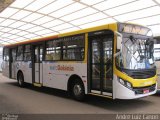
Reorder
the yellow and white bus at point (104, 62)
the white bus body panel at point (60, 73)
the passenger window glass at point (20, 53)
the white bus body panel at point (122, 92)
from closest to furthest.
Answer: the white bus body panel at point (122, 92) < the yellow and white bus at point (104, 62) < the white bus body panel at point (60, 73) < the passenger window glass at point (20, 53)

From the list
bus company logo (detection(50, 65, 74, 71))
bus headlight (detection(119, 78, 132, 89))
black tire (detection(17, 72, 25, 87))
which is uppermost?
bus company logo (detection(50, 65, 74, 71))

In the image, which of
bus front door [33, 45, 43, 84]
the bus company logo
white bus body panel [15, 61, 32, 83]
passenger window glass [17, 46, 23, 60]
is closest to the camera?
the bus company logo

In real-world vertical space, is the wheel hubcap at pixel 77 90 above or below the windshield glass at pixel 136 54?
below

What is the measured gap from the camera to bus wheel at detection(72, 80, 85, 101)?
9.49 meters

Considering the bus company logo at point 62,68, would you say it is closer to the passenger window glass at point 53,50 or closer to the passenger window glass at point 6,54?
the passenger window glass at point 53,50

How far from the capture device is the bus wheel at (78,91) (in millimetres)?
9492

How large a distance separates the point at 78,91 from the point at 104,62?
1947 mm

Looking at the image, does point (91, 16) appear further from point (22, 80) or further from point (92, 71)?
point (92, 71)

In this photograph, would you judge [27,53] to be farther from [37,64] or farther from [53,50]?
[53,50]

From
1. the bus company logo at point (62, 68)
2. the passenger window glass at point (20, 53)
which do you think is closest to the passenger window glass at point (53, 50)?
the bus company logo at point (62, 68)

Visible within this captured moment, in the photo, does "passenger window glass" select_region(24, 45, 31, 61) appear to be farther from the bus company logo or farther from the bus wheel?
the bus wheel

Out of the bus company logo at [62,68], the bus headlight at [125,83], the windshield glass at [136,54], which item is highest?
the windshield glass at [136,54]

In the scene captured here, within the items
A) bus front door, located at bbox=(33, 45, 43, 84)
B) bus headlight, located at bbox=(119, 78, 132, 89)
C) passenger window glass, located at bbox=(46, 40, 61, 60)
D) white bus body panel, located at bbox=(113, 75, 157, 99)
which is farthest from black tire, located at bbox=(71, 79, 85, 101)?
bus front door, located at bbox=(33, 45, 43, 84)

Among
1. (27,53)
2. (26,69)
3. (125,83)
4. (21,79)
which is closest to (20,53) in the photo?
(27,53)
